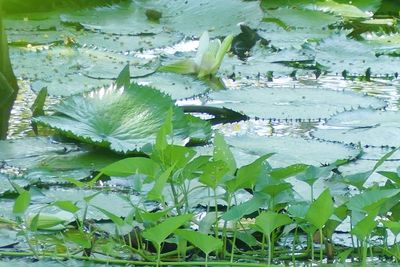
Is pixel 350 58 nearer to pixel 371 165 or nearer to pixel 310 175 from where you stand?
pixel 371 165

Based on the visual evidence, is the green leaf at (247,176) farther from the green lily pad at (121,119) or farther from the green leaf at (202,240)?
the green lily pad at (121,119)

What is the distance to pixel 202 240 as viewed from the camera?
116 centimetres

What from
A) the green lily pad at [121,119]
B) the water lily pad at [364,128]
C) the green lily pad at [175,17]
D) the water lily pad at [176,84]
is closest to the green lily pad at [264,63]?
the water lily pad at [176,84]

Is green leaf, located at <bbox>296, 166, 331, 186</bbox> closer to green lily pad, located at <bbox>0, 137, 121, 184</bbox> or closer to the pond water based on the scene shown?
the pond water

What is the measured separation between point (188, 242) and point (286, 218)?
15 centimetres

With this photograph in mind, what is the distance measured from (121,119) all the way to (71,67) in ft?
2.02

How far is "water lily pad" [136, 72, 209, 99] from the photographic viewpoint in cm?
213

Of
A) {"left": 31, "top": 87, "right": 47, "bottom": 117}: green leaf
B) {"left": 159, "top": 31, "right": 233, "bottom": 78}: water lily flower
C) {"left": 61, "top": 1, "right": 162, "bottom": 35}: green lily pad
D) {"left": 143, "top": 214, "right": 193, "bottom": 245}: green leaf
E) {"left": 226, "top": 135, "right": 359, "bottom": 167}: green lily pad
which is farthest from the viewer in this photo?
{"left": 61, "top": 1, "right": 162, "bottom": 35}: green lily pad

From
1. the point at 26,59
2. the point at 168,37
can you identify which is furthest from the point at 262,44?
the point at 26,59

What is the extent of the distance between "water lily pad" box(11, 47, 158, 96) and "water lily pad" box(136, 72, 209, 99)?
0.16 feet

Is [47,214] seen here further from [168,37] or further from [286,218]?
[168,37]

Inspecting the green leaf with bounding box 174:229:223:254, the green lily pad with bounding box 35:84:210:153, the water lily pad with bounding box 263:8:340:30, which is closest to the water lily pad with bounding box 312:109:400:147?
the green lily pad with bounding box 35:84:210:153

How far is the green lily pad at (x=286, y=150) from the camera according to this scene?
1.66 metres

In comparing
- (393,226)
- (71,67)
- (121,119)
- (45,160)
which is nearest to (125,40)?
(71,67)
